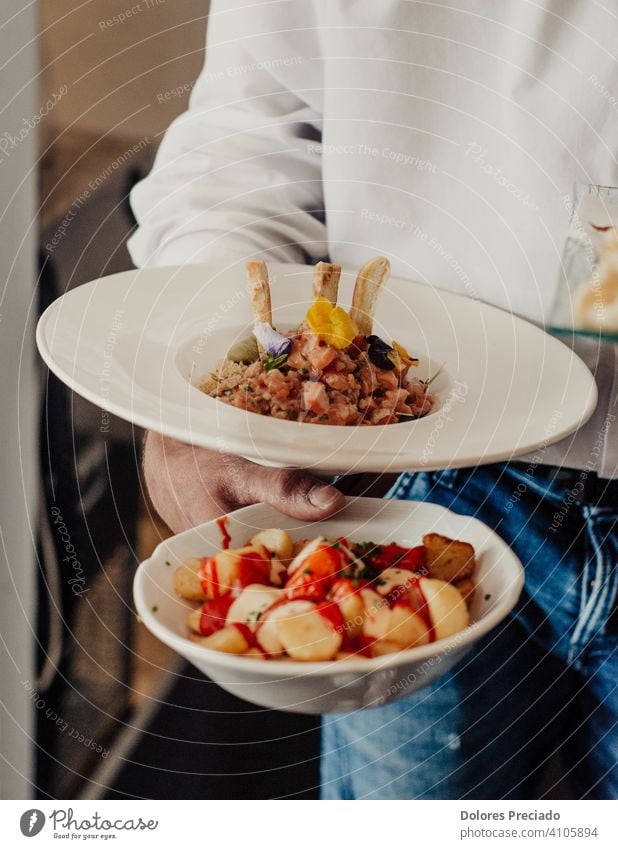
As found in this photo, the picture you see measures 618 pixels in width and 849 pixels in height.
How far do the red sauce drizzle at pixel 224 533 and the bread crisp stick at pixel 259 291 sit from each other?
10cm

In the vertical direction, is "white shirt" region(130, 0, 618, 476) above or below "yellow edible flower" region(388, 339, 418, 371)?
above

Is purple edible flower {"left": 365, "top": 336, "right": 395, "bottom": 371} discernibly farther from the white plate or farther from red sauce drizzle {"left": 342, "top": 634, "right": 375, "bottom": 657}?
red sauce drizzle {"left": 342, "top": 634, "right": 375, "bottom": 657}

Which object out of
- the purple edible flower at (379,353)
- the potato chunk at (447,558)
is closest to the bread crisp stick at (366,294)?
the purple edible flower at (379,353)

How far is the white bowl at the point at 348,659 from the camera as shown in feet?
1.17

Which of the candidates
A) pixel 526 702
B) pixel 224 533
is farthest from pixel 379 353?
pixel 526 702

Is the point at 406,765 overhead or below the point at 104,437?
below

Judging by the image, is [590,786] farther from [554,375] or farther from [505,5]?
[505,5]

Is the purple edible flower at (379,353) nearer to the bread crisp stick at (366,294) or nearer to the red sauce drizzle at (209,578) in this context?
the bread crisp stick at (366,294)

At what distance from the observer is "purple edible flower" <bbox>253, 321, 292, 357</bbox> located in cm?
38

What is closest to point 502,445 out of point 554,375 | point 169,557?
point 554,375

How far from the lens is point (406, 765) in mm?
456

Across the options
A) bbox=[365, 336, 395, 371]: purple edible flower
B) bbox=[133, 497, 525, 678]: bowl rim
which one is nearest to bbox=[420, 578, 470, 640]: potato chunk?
bbox=[133, 497, 525, 678]: bowl rim

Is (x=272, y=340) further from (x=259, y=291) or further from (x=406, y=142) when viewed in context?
(x=406, y=142)

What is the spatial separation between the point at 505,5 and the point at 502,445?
9.5 inches
